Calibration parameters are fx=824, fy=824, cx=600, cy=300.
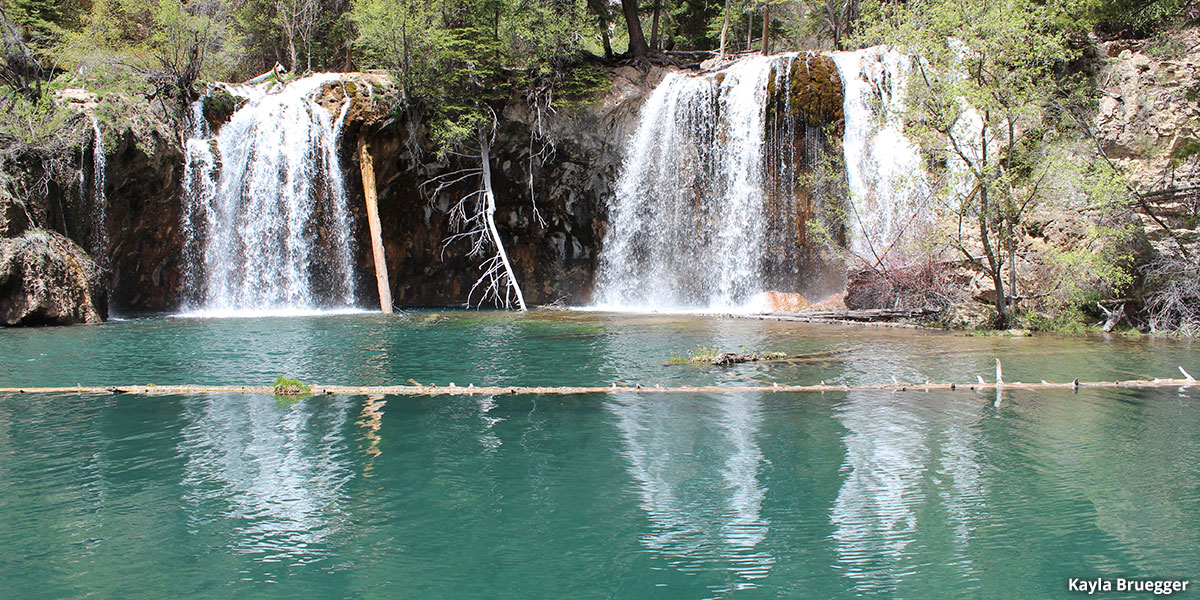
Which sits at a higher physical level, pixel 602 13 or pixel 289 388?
pixel 602 13

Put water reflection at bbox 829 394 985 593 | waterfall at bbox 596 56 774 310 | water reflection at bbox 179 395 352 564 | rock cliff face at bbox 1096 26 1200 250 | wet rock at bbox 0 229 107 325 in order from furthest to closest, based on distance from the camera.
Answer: waterfall at bbox 596 56 774 310 < wet rock at bbox 0 229 107 325 < rock cliff face at bbox 1096 26 1200 250 < water reflection at bbox 179 395 352 564 < water reflection at bbox 829 394 985 593

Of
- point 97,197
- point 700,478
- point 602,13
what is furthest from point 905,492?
point 602,13

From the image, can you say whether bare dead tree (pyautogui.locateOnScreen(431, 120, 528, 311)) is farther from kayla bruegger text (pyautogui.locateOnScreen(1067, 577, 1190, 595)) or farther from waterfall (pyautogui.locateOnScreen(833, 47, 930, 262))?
kayla bruegger text (pyautogui.locateOnScreen(1067, 577, 1190, 595))

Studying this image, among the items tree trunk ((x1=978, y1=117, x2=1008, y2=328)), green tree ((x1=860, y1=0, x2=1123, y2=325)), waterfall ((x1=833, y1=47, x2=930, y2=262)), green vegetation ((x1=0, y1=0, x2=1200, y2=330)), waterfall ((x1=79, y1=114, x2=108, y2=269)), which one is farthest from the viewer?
waterfall ((x1=833, y1=47, x2=930, y2=262))

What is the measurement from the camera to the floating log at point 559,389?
10227 millimetres

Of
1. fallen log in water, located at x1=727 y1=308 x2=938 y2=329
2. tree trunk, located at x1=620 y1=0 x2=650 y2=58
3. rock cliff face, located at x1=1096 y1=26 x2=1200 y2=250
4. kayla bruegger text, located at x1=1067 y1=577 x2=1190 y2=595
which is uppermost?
tree trunk, located at x1=620 y1=0 x2=650 y2=58

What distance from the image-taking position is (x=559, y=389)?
34.1ft

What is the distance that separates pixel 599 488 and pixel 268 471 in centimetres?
294

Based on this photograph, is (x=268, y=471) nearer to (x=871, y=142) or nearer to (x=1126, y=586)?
(x=1126, y=586)

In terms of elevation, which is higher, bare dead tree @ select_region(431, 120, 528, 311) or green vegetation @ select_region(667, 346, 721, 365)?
bare dead tree @ select_region(431, 120, 528, 311)

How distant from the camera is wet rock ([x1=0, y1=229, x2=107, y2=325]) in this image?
725 inches

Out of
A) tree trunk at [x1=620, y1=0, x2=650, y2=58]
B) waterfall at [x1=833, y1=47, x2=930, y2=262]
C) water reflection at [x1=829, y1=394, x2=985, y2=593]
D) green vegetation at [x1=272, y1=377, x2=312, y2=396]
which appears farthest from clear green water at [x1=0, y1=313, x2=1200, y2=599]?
tree trunk at [x1=620, y1=0, x2=650, y2=58]

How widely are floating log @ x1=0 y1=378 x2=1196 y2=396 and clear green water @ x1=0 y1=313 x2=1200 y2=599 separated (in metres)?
0.16

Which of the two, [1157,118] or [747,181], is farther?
[747,181]
